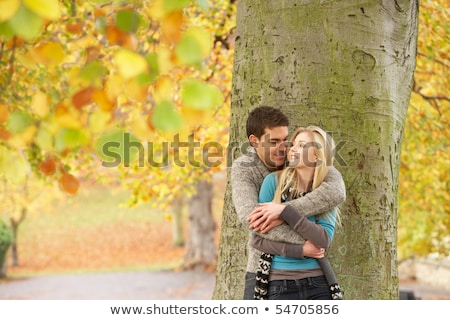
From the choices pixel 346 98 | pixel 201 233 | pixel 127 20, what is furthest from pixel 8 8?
pixel 201 233

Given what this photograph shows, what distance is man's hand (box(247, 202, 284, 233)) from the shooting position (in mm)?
2975

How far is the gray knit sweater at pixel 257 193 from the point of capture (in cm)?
300

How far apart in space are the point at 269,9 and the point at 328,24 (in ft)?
1.20

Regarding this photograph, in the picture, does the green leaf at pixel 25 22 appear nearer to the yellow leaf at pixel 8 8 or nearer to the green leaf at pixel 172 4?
the yellow leaf at pixel 8 8

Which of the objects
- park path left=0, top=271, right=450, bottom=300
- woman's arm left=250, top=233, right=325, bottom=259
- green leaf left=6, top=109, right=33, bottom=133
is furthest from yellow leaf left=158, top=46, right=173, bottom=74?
park path left=0, top=271, right=450, bottom=300

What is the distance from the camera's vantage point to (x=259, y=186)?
3.19 m

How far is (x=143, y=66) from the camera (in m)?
2.12

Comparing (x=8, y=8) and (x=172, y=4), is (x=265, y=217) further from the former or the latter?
(x=8, y=8)

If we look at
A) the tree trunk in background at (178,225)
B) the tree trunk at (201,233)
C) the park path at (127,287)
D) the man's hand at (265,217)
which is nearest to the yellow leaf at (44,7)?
the man's hand at (265,217)

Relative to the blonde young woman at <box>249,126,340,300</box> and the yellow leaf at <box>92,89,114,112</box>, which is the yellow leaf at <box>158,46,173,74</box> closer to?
the yellow leaf at <box>92,89,114,112</box>

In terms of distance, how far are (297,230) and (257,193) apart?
31 centimetres

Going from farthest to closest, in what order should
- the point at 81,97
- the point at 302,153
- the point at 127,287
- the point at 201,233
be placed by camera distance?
the point at 201,233 → the point at 127,287 → the point at 302,153 → the point at 81,97

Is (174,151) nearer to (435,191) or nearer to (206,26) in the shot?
(206,26)
